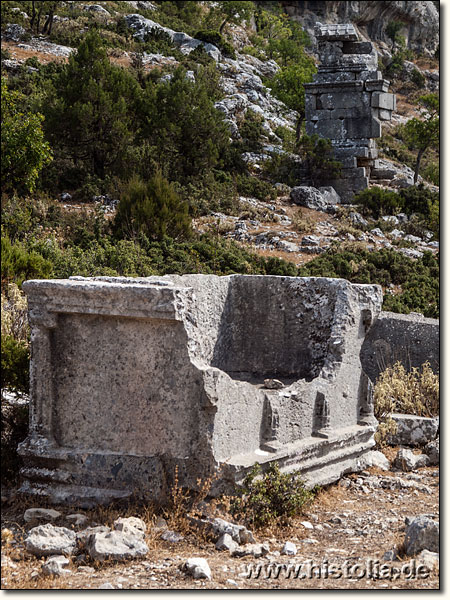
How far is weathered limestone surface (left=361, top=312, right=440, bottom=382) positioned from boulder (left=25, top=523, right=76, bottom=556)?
4.90m

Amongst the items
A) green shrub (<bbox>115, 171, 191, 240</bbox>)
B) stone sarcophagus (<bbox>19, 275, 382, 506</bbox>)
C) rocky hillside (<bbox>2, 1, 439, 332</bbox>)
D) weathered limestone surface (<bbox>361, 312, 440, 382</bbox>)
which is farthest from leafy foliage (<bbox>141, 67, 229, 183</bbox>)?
stone sarcophagus (<bbox>19, 275, 382, 506</bbox>)

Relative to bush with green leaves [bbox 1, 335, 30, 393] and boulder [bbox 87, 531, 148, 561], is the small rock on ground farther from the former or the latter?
bush with green leaves [bbox 1, 335, 30, 393]

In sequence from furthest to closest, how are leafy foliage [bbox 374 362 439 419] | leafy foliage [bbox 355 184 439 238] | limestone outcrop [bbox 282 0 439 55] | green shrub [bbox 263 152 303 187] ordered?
limestone outcrop [bbox 282 0 439 55] → green shrub [bbox 263 152 303 187] → leafy foliage [bbox 355 184 439 238] → leafy foliage [bbox 374 362 439 419]

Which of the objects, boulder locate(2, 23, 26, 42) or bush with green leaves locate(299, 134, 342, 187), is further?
boulder locate(2, 23, 26, 42)

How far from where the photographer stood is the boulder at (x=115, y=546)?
15.2ft

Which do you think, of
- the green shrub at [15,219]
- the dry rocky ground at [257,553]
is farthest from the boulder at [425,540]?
the green shrub at [15,219]

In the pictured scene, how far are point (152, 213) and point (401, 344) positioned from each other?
5.86m

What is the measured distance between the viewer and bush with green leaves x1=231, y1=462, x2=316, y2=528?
17.7 feet

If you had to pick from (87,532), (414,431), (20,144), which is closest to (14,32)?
(20,144)

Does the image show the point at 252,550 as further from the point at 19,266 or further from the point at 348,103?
the point at 348,103

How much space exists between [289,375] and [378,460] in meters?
1.21

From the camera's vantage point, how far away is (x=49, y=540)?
475cm

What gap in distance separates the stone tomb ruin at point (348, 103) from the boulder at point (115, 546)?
17484 millimetres

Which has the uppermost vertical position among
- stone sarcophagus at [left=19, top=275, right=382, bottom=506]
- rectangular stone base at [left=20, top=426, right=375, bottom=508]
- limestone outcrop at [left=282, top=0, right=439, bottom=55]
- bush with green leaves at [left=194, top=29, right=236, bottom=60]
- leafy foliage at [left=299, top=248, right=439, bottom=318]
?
limestone outcrop at [left=282, top=0, right=439, bottom=55]
